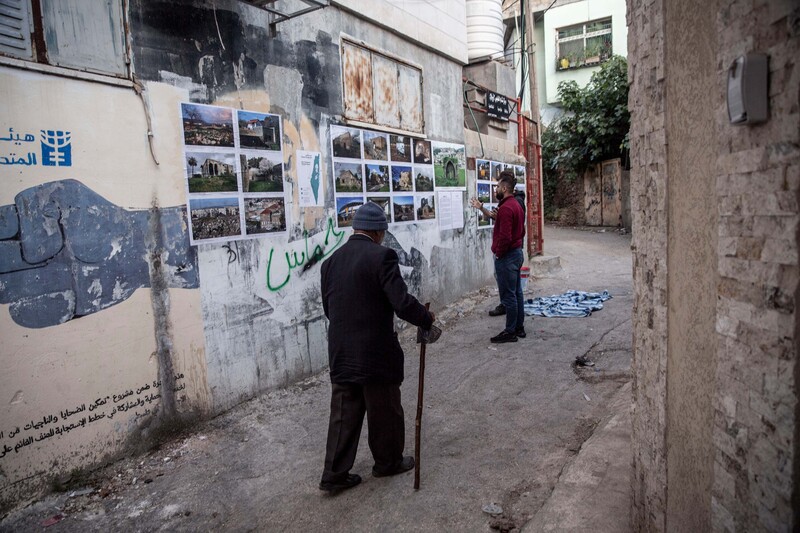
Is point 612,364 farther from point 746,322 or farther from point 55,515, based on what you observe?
point 55,515

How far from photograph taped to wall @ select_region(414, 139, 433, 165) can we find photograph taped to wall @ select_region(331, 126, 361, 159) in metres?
1.39

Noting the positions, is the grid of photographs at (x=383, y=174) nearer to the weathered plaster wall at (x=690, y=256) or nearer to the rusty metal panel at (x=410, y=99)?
the rusty metal panel at (x=410, y=99)

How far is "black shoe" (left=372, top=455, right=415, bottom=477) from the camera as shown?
3.60 meters

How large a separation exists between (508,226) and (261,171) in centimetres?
300

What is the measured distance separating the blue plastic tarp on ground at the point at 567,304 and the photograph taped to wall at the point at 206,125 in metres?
5.10

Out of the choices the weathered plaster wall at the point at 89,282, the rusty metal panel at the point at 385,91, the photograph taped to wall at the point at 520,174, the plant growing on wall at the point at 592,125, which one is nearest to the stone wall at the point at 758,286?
the weathered plaster wall at the point at 89,282

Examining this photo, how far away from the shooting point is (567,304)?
8.28m

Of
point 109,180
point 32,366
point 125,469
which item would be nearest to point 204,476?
point 125,469

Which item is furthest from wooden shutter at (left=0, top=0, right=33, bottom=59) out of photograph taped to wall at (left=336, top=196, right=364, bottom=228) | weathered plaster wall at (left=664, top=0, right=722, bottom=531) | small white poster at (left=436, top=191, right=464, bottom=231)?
small white poster at (left=436, top=191, right=464, bottom=231)

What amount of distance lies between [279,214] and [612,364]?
3.77 meters

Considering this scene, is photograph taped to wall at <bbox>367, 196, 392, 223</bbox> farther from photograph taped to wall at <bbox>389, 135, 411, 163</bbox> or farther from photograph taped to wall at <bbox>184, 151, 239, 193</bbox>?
photograph taped to wall at <bbox>184, 151, 239, 193</bbox>

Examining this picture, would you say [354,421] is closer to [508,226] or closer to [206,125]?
[206,125]

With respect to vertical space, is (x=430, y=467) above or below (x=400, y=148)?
below

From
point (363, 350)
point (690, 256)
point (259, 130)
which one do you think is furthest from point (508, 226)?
point (690, 256)
